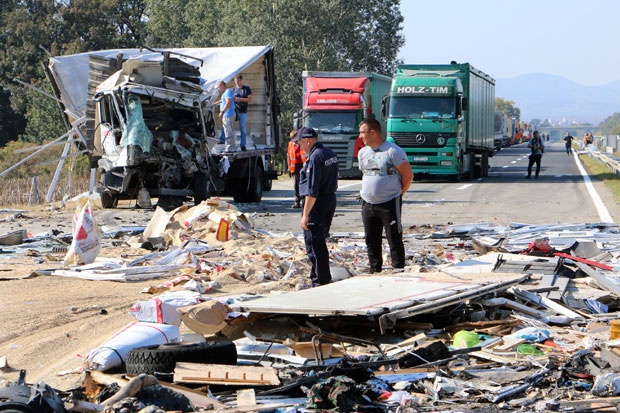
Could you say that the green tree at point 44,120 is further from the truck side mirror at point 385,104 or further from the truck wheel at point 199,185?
the truck wheel at point 199,185

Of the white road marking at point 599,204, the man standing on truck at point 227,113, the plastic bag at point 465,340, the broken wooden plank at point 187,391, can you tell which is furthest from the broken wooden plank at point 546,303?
the man standing on truck at point 227,113

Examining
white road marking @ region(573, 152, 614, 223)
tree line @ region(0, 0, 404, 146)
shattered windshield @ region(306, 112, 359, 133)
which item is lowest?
white road marking @ region(573, 152, 614, 223)

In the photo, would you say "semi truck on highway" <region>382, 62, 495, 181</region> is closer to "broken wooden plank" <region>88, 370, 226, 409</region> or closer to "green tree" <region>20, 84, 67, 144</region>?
"broken wooden plank" <region>88, 370, 226, 409</region>

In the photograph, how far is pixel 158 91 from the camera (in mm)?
19672

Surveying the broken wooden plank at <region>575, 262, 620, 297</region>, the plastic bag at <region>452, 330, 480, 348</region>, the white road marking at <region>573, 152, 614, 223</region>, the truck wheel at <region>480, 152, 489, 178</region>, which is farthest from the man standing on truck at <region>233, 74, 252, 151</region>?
the truck wheel at <region>480, 152, 489, 178</region>

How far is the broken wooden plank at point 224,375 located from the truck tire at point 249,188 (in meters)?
17.6

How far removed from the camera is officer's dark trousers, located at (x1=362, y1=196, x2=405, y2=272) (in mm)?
10734

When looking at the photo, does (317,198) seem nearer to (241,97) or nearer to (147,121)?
(147,121)

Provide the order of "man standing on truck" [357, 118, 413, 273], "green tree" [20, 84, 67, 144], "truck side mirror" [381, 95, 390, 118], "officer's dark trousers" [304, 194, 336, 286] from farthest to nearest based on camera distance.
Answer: "green tree" [20, 84, 67, 144], "truck side mirror" [381, 95, 390, 118], "man standing on truck" [357, 118, 413, 273], "officer's dark trousers" [304, 194, 336, 286]

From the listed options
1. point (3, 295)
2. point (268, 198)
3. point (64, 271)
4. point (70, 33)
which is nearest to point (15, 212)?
point (268, 198)

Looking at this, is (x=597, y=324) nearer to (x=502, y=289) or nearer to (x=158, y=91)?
(x=502, y=289)

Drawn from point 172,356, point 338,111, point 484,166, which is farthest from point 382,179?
point 484,166

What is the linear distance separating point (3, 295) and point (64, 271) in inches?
57.2

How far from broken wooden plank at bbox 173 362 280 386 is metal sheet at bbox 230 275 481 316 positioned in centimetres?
129
